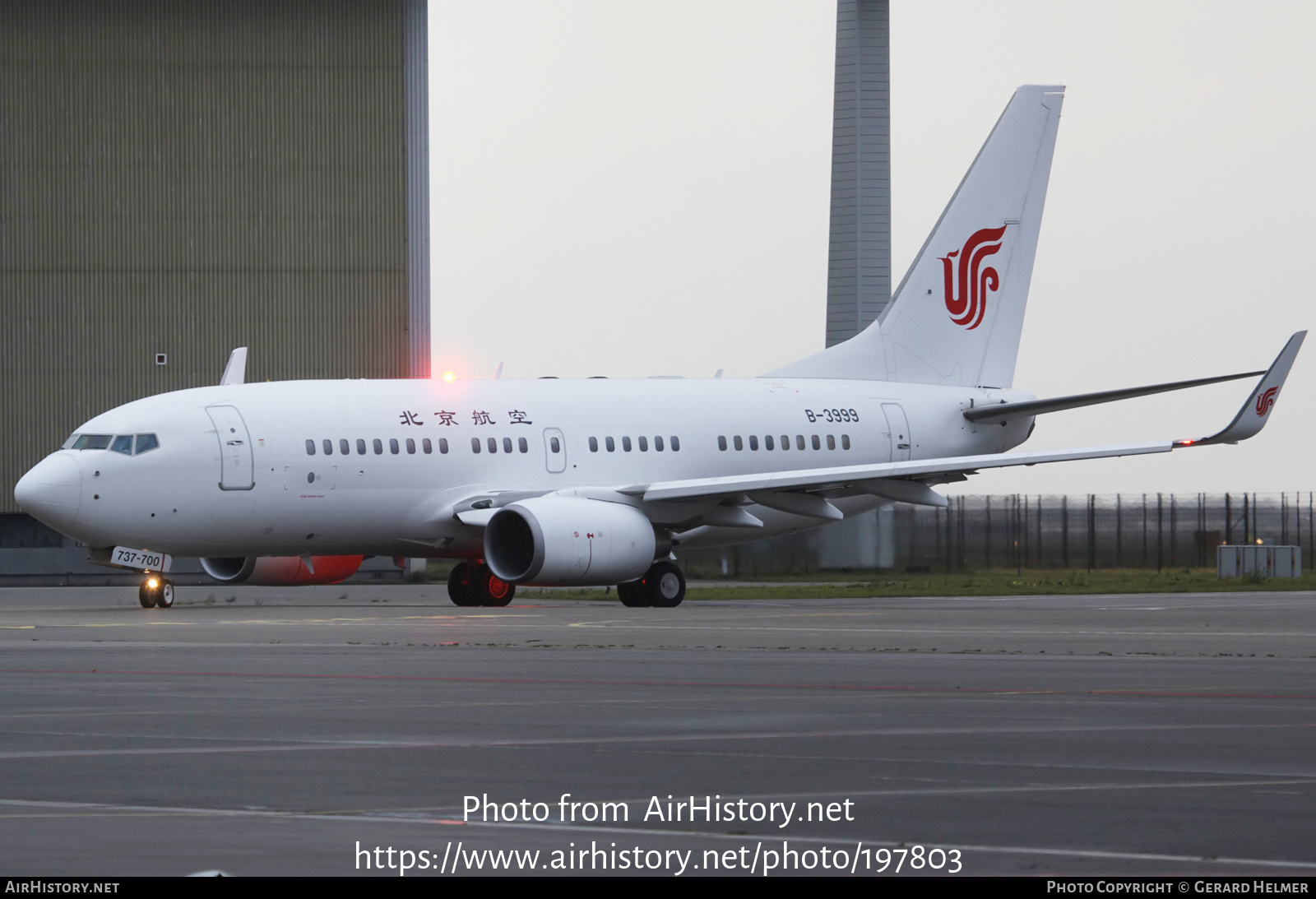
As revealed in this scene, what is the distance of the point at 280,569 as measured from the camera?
34.3 meters

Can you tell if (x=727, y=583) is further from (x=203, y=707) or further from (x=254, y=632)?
(x=203, y=707)

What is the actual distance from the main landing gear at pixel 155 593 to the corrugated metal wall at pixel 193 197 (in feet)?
60.2

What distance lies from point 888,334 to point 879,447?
9.46ft

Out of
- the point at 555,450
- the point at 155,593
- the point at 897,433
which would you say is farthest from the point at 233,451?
the point at 897,433

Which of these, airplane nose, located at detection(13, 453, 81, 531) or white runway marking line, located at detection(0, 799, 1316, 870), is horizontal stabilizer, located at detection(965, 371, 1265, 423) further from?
white runway marking line, located at detection(0, 799, 1316, 870)

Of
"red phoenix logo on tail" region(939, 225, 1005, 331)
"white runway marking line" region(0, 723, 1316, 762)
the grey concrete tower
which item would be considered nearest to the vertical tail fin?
"red phoenix logo on tail" region(939, 225, 1005, 331)

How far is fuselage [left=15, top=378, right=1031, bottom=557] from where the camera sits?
29828 millimetres

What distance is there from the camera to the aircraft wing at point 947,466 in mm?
30734

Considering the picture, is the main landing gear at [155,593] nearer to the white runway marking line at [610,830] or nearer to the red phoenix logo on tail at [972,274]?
the red phoenix logo on tail at [972,274]

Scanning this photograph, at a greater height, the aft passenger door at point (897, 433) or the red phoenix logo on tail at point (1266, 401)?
the red phoenix logo on tail at point (1266, 401)

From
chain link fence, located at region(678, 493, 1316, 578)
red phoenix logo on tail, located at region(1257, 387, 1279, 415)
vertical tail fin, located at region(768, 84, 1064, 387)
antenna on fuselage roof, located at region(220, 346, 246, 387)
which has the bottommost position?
chain link fence, located at region(678, 493, 1316, 578)

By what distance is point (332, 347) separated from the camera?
4884cm

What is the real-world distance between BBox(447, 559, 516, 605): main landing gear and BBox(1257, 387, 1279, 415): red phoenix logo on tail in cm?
1159

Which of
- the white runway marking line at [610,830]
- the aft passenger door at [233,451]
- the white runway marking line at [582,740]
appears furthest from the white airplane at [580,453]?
the white runway marking line at [610,830]
